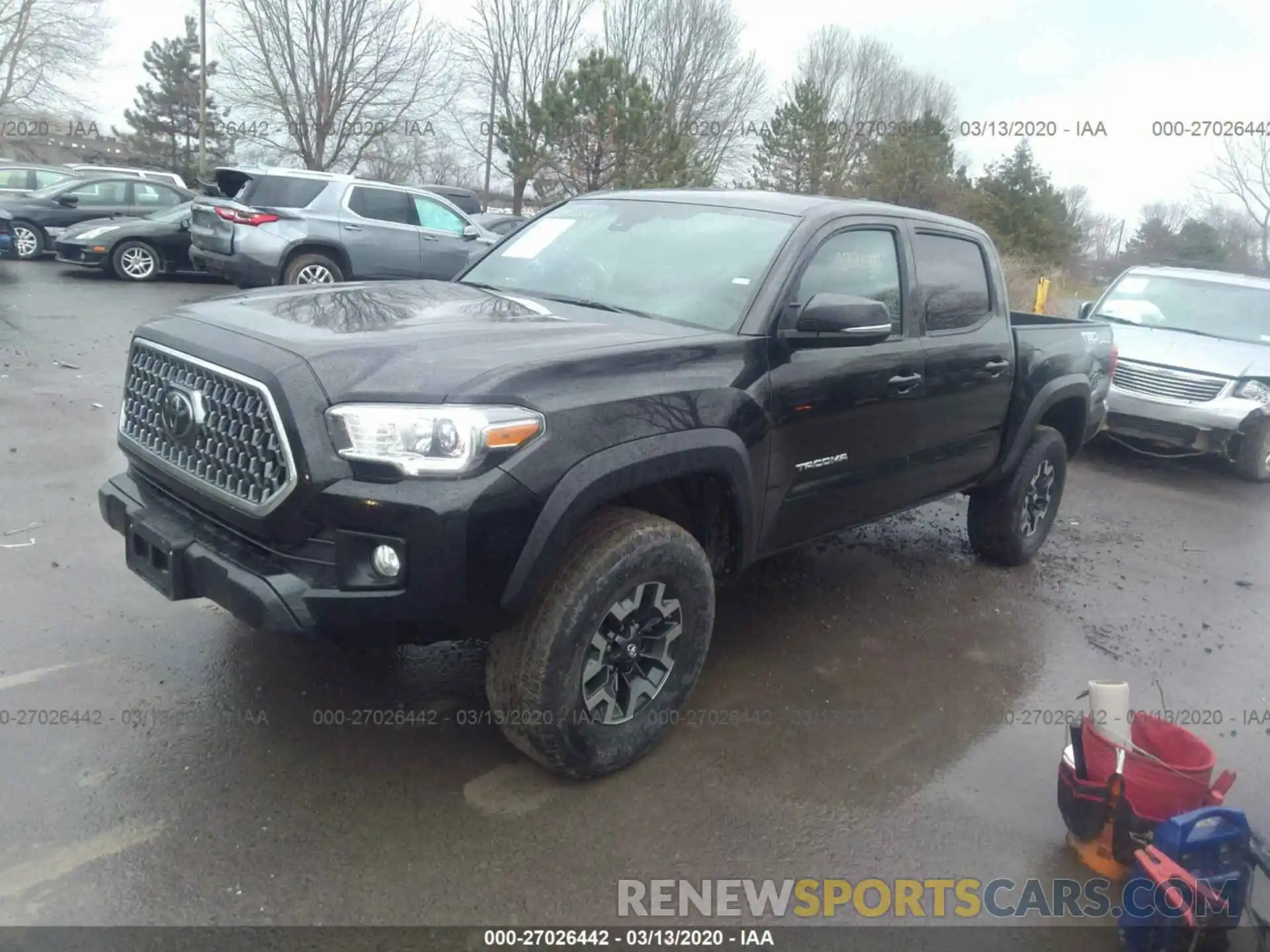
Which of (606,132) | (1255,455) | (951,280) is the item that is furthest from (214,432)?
(606,132)

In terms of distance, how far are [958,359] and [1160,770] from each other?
2173 mm

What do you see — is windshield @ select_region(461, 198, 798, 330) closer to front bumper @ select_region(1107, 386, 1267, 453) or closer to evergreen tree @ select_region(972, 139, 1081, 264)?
front bumper @ select_region(1107, 386, 1267, 453)

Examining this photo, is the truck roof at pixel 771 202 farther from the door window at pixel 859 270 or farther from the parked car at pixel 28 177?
the parked car at pixel 28 177

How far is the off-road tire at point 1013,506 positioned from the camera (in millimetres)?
5527

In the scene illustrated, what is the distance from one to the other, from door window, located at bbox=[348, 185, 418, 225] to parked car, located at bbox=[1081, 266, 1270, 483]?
321 inches

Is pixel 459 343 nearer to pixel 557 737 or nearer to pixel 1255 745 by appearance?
pixel 557 737

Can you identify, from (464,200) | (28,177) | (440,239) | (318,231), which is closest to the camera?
(318,231)

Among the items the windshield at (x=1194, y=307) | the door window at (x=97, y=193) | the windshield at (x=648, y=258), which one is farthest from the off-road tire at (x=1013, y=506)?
the door window at (x=97, y=193)

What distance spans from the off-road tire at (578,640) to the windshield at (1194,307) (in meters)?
8.34

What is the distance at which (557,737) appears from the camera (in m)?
3.10

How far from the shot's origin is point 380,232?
40.9ft

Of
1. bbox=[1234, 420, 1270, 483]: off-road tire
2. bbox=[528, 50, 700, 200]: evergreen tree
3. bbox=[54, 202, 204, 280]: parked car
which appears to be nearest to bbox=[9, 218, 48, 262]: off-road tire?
bbox=[54, 202, 204, 280]: parked car

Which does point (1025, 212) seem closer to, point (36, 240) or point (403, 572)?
point (36, 240)

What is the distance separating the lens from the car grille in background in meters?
8.69
